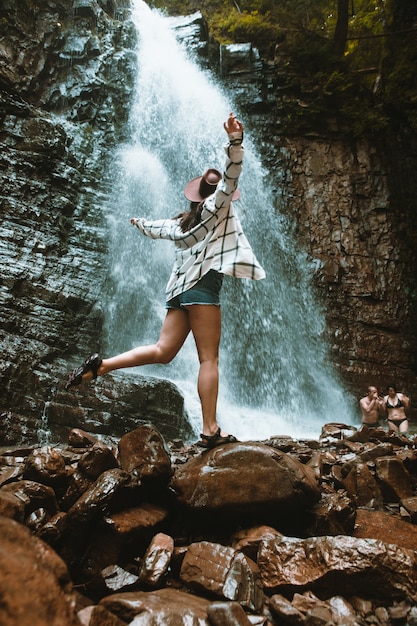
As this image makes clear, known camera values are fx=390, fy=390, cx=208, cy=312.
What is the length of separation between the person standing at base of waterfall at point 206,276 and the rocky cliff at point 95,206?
3440mm

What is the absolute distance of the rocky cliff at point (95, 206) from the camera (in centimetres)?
695

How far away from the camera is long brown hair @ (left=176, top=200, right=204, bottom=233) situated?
2814mm

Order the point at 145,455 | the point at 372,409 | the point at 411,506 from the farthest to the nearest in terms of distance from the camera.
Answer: the point at 372,409 → the point at 411,506 → the point at 145,455

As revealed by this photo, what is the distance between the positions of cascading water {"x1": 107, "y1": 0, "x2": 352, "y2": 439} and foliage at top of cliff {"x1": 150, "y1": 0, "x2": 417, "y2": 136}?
6.91 feet

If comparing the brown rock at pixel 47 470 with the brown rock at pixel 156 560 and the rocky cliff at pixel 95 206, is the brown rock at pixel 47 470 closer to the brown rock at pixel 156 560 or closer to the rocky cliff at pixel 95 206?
the brown rock at pixel 156 560

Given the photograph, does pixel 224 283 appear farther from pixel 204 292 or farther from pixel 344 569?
pixel 344 569

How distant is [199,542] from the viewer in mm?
1950

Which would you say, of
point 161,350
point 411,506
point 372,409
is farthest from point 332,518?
point 372,409

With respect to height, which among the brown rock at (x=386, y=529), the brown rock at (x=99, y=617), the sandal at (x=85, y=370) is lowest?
the brown rock at (x=386, y=529)

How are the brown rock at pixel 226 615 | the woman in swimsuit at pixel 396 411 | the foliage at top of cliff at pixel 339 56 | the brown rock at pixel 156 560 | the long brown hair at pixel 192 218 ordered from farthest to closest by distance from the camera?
the foliage at top of cliff at pixel 339 56
the woman in swimsuit at pixel 396 411
the long brown hair at pixel 192 218
the brown rock at pixel 156 560
the brown rock at pixel 226 615

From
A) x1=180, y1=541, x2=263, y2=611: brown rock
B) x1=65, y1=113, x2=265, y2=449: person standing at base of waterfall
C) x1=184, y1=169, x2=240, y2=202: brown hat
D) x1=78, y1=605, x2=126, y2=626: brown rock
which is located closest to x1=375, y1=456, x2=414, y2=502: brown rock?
x1=65, y1=113, x2=265, y2=449: person standing at base of waterfall

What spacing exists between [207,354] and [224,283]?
25.5 feet

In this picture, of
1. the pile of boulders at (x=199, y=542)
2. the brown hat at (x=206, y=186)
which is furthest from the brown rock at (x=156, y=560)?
the brown hat at (x=206, y=186)

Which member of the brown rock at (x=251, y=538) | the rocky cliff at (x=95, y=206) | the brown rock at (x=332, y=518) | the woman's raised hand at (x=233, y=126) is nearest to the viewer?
the brown rock at (x=251, y=538)
